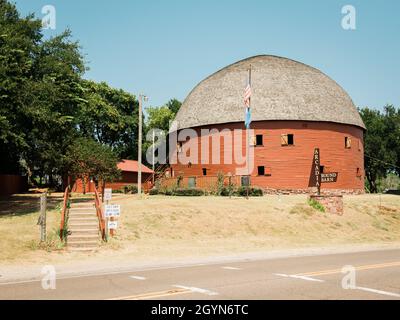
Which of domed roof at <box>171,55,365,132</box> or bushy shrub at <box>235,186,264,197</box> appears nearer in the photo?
bushy shrub at <box>235,186,264,197</box>

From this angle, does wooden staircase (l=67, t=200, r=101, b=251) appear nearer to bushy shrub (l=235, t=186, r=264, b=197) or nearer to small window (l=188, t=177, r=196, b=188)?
bushy shrub (l=235, t=186, r=264, b=197)

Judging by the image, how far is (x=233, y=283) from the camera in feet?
34.3

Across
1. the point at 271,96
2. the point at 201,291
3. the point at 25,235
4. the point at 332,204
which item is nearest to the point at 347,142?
the point at 271,96

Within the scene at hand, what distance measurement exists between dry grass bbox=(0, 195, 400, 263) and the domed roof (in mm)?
11700

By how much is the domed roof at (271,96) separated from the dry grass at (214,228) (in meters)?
11.7

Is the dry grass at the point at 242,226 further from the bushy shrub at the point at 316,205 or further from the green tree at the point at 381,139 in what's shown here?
the green tree at the point at 381,139

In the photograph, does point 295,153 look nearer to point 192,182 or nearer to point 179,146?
point 192,182

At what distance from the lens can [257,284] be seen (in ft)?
33.6

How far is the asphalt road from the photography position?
908cm

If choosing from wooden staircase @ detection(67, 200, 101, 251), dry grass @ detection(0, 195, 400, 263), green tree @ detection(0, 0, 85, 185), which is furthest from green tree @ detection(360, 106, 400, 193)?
wooden staircase @ detection(67, 200, 101, 251)

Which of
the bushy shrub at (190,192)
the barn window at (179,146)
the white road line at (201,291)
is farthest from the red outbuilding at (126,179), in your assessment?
the white road line at (201,291)

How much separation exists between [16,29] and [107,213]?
1403cm

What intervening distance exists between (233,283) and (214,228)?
40.8ft

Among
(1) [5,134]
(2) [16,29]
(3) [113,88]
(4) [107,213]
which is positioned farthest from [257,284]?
(3) [113,88]
